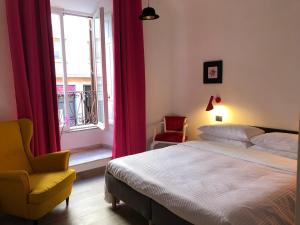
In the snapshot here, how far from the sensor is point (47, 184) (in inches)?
92.7

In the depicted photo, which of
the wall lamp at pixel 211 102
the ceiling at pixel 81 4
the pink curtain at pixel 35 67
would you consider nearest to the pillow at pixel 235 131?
the wall lamp at pixel 211 102

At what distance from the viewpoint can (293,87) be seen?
286 cm

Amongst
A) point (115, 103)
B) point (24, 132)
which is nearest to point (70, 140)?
point (115, 103)

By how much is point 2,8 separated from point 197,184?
291cm

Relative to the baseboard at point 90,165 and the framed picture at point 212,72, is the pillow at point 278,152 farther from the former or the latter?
the baseboard at point 90,165

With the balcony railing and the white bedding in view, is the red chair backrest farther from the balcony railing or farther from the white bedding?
the balcony railing

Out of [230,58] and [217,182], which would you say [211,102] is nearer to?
[230,58]

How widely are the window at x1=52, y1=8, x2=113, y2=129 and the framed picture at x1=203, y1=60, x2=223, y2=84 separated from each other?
1547 millimetres

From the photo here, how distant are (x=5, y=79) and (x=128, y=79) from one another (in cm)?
168

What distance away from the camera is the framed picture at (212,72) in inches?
143

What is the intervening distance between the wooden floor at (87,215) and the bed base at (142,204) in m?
0.16

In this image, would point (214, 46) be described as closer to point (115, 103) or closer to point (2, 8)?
point (115, 103)

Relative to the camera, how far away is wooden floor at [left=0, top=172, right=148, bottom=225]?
2459mm

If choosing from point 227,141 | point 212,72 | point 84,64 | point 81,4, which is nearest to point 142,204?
point 227,141
